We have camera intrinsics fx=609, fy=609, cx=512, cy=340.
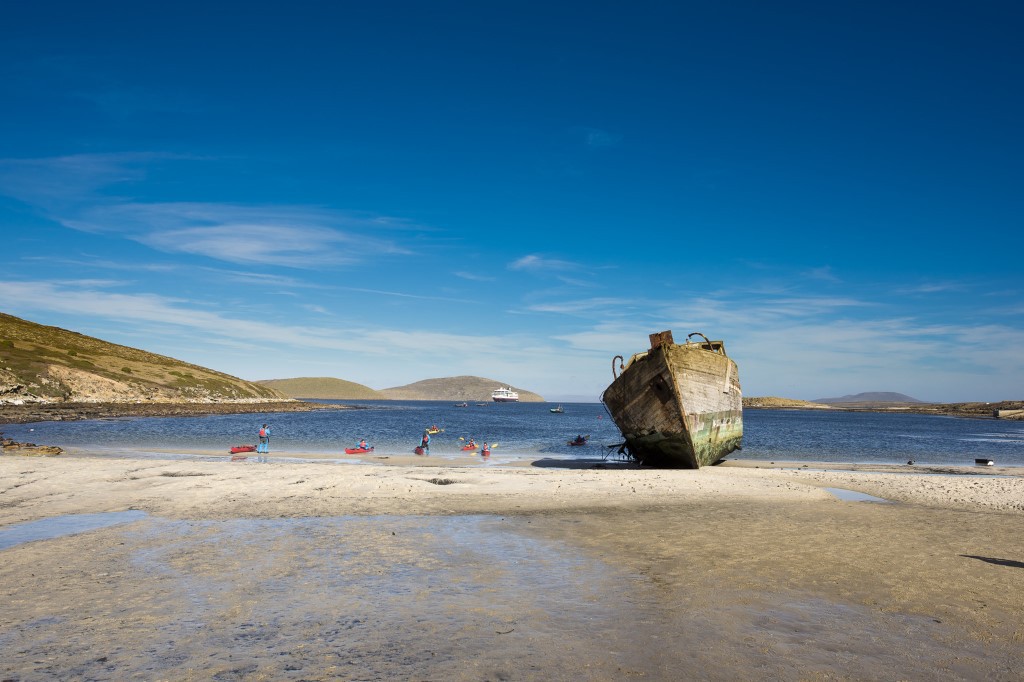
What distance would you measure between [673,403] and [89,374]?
9910 centimetres

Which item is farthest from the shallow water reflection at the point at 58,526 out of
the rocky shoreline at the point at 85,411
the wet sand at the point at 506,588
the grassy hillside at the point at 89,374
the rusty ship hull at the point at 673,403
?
the grassy hillside at the point at 89,374

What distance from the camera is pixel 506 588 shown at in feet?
33.3

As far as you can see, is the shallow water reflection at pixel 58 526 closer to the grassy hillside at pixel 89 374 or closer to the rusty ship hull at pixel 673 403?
the rusty ship hull at pixel 673 403

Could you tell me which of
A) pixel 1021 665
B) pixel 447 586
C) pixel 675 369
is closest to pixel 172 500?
pixel 447 586

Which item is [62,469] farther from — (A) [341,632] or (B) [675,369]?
(B) [675,369]

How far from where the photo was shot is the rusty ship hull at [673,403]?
30.0 m

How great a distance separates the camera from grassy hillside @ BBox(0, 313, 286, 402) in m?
83.9

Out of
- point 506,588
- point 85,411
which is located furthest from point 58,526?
point 85,411

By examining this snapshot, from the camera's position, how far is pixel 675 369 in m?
30.0

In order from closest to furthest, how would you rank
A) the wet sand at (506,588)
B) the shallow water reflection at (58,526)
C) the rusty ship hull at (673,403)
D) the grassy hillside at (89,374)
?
the wet sand at (506,588), the shallow water reflection at (58,526), the rusty ship hull at (673,403), the grassy hillside at (89,374)

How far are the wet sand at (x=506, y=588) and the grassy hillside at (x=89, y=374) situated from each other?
265 feet

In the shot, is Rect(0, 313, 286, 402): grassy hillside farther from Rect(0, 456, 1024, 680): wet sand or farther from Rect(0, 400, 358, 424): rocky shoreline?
Rect(0, 456, 1024, 680): wet sand

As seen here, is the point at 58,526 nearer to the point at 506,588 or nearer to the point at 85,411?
the point at 506,588

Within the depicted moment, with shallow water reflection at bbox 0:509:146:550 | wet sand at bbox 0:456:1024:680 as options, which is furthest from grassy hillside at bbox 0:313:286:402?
wet sand at bbox 0:456:1024:680
